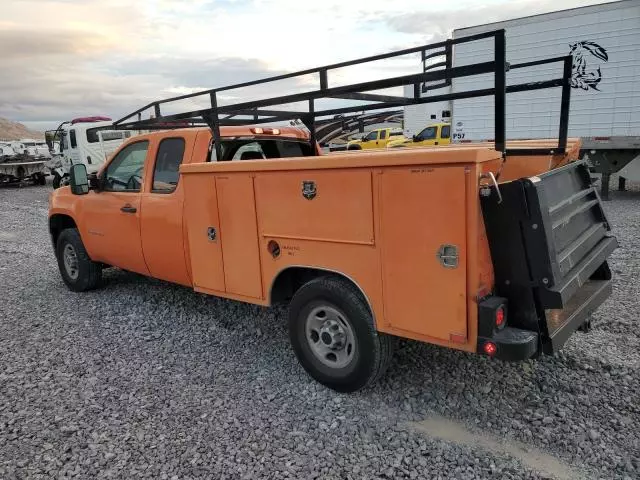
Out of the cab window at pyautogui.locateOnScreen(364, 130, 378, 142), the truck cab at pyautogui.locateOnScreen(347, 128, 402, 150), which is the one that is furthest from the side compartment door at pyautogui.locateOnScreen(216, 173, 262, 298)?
the cab window at pyautogui.locateOnScreen(364, 130, 378, 142)

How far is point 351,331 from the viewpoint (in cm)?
342

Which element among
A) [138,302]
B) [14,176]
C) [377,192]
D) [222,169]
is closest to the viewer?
[377,192]

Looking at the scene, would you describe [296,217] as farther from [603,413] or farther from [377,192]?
[603,413]

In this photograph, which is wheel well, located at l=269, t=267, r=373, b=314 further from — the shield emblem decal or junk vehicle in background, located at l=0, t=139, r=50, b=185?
junk vehicle in background, located at l=0, t=139, r=50, b=185

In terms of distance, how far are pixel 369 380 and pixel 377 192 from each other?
1.28 metres

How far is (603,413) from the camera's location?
10.4ft

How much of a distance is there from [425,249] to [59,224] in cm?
539

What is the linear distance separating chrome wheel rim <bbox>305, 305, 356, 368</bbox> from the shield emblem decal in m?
0.77

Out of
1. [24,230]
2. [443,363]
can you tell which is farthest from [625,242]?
[24,230]

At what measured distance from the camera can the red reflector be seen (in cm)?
277

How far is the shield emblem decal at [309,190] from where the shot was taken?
335 cm

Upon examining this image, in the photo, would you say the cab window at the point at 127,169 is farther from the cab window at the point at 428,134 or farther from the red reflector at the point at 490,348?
the cab window at the point at 428,134

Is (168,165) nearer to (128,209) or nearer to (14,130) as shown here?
(128,209)

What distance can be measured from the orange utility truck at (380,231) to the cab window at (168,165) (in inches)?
0.6
